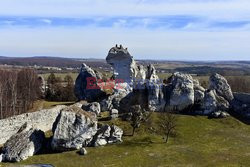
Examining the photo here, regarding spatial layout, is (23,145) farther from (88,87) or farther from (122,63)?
(122,63)

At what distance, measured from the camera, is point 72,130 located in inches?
1801

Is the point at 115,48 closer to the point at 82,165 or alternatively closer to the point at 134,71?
the point at 134,71

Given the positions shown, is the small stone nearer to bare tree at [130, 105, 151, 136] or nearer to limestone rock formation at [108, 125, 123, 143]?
limestone rock formation at [108, 125, 123, 143]

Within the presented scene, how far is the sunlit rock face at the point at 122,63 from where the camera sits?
71.6m

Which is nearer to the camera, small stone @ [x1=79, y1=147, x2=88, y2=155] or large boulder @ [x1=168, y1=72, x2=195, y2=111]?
small stone @ [x1=79, y1=147, x2=88, y2=155]

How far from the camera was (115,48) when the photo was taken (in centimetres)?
7200

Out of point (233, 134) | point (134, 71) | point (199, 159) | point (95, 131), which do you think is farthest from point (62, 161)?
point (134, 71)

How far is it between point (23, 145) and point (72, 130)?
646 cm

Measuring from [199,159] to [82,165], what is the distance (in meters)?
14.2

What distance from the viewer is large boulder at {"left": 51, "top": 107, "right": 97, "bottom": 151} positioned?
146 feet

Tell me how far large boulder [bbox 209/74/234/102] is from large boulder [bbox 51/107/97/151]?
1231 inches

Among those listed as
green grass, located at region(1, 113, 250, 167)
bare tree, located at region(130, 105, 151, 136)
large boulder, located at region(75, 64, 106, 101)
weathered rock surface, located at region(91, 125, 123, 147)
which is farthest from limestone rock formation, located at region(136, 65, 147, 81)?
weathered rock surface, located at region(91, 125, 123, 147)

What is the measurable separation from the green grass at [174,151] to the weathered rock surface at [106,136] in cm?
106

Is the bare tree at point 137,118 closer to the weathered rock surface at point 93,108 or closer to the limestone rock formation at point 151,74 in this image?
the weathered rock surface at point 93,108
